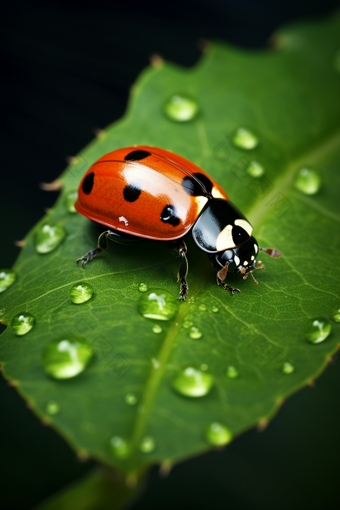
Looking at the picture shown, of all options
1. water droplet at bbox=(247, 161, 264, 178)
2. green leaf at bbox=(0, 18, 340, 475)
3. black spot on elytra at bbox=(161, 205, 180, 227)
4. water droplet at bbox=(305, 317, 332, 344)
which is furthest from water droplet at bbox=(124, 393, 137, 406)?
water droplet at bbox=(247, 161, 264, 178)

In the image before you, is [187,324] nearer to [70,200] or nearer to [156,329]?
[156,329]

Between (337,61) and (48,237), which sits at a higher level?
(337,61)

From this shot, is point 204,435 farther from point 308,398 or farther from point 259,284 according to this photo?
point 308,398

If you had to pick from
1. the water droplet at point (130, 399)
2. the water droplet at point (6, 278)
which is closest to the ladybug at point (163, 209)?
Result: the water droplet at point (6, 278)

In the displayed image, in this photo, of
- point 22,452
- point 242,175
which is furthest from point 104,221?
point 22,452

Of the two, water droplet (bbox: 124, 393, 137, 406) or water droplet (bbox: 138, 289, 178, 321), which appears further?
water droplet (bbox: 138, 289, 178, 321)

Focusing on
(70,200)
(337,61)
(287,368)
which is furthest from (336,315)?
(337,61)

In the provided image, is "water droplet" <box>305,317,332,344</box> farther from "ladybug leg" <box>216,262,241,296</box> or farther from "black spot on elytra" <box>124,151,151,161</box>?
"black spot on elytra" <box>124,151,151,161</box>
